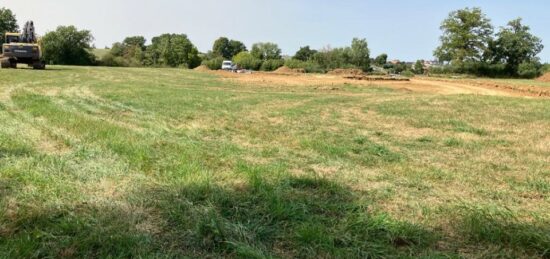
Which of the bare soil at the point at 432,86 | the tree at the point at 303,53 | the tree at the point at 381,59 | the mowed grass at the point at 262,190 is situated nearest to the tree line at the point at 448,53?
the tree at the point at 303,53

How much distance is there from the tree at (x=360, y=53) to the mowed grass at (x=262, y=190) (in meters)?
67.7

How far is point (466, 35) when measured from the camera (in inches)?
2452

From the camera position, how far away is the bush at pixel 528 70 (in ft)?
182

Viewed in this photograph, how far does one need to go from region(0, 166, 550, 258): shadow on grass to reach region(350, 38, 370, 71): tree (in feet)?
234

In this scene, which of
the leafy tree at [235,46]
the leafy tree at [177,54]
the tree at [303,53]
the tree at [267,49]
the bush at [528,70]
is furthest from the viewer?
the leafy tree at [235,46]

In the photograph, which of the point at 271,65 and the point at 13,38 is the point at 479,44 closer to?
the point at 271,65

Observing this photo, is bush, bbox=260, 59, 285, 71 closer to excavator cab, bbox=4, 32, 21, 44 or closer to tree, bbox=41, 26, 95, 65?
tree, bbox=41, 26, 95, 65

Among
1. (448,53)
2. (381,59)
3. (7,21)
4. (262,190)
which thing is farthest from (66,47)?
(262,190)

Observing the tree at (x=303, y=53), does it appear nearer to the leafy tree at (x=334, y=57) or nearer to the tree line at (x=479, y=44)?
the leafy tree at (x=334, y=57)

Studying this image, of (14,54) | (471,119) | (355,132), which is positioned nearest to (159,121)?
(355,132)

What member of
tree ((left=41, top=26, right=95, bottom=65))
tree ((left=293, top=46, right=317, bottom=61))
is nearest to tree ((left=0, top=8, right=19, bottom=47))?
tree ((left=41, top=26, right=95, bottom=65))

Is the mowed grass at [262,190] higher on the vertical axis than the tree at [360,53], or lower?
lower

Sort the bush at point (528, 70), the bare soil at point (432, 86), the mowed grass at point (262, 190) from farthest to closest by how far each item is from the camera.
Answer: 1. the bush at point (528, 70)
2. the bare soil at point (432, 86)
3. the mowed grass at point (262, 190)

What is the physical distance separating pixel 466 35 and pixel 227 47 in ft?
246
